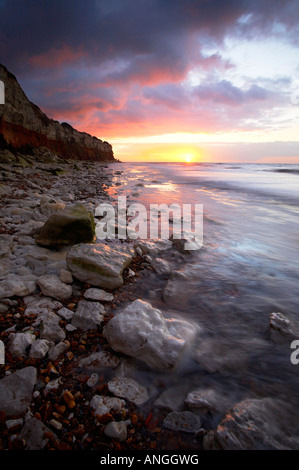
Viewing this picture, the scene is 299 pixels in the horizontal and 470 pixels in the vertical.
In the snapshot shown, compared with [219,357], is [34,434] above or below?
above

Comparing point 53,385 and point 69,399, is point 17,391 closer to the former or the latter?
point 53,385

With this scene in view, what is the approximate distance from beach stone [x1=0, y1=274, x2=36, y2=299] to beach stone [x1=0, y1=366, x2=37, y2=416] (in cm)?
98

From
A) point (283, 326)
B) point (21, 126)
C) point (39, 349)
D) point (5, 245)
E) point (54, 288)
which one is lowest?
point (283, 326)

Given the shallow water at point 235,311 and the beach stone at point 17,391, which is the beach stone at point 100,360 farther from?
the beach stone at point 17,391

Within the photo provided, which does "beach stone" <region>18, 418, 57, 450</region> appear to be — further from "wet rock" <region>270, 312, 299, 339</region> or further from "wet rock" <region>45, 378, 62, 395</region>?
"wet rock" <region>270, 312, 299, 339</region>

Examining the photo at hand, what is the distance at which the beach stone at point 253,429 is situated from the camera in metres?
1.25

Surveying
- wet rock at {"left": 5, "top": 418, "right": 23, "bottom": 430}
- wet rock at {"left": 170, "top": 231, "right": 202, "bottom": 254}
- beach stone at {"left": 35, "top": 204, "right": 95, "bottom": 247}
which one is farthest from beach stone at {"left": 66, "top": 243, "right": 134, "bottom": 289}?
wet rock at {"left": 170, "top": 231, "right": 202, "bottom": 254}

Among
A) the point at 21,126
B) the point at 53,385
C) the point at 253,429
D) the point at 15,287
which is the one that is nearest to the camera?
the point at 253,429

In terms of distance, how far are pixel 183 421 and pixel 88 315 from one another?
47.6 inches

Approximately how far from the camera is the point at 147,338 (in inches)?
71.6

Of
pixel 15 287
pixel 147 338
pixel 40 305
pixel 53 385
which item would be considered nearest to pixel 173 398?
pixel 147 338

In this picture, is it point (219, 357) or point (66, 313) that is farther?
point (66, 313)

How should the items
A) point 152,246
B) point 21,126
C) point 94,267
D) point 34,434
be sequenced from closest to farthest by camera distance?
point 34,434, point 94,267, point 152,246, point 21,126
